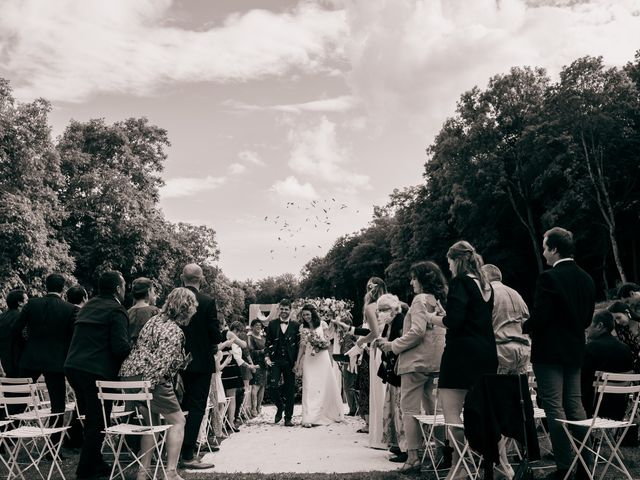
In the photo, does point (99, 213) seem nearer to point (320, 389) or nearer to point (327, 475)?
point (320, 389)

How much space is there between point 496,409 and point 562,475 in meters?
1.46

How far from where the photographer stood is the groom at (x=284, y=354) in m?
11.5

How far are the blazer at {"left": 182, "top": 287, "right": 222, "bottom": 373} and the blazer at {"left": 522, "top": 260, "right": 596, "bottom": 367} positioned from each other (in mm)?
3490

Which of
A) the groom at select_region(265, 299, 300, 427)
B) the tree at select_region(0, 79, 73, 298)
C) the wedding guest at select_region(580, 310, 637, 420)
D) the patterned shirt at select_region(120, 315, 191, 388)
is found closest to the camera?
the patterned shirt at select_region(120, 315, 191, 388)

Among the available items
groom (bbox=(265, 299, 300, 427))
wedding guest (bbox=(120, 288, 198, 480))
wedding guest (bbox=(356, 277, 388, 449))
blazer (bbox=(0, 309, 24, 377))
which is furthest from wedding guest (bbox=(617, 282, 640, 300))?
blazer (bbox=(0, 309, 24, 377))

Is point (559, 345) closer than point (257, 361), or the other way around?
point (559, 345)

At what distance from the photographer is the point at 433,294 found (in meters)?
6.62

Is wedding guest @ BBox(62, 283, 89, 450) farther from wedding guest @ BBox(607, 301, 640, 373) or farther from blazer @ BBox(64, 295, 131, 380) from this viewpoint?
wedding guest @ BBox(607, 301, 640, 373)

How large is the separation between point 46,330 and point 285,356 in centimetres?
461

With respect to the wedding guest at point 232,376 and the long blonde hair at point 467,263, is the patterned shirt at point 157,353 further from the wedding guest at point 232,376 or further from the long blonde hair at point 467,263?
the wedding guest at point 232,376

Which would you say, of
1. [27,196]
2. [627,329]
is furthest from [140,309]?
[27,196]

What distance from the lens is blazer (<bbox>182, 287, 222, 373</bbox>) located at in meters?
7.36

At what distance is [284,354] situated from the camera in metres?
11.5

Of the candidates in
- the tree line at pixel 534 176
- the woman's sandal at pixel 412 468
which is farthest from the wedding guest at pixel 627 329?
the tree line at pixel 534 176
